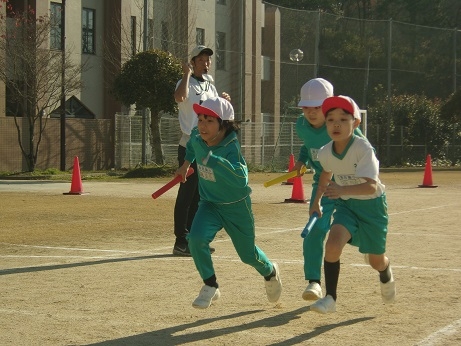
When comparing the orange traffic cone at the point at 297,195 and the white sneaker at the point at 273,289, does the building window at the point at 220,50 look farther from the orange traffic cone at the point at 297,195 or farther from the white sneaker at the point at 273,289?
the white sneaker at the point at 273,289

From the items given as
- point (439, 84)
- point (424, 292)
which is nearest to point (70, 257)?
point (424, 292)

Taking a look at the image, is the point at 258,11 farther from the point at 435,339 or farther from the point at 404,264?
the point at 435,339

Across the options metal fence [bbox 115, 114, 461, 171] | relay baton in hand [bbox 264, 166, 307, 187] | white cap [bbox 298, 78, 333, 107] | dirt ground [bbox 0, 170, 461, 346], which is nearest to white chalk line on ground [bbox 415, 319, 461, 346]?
dirt ground [bbox 0, 170, 461, 346]

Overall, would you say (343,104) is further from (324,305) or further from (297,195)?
(297,195)

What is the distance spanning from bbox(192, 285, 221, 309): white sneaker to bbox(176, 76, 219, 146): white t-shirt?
3.49 meters

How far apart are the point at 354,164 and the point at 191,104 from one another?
379 cm

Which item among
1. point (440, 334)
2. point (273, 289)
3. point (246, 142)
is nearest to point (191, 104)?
point (273, 289)

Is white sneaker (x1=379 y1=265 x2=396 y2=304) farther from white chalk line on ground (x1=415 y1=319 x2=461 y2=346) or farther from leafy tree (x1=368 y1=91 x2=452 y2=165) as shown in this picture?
leafy tree (x1=368 y1=91 x2=452 y2=165)

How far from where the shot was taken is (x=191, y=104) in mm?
10094

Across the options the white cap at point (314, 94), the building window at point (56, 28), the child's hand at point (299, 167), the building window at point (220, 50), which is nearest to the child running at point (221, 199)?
the white cap at point (314, 94)

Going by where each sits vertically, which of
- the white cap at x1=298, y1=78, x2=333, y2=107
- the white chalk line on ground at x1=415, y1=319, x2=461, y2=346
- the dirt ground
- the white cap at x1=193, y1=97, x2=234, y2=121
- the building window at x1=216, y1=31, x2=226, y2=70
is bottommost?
the dirt ground

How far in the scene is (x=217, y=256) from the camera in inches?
394

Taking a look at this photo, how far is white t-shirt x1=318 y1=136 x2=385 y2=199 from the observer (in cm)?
650

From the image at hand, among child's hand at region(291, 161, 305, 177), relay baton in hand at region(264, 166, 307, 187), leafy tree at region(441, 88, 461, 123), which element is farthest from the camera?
leafy tree at region(441, 88, 461, 123)
